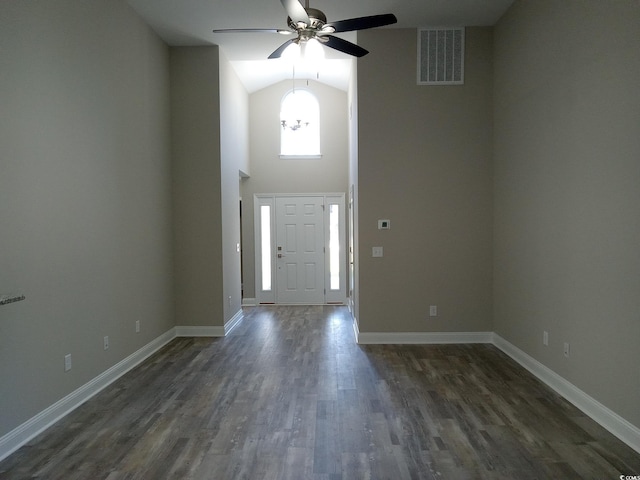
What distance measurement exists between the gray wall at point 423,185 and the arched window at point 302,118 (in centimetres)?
295

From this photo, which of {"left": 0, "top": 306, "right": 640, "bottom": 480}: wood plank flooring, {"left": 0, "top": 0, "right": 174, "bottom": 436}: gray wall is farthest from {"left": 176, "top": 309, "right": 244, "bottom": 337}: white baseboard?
{"left": 0, "top": 306, "right": 640, "bottom": 480}: wood plank flooring

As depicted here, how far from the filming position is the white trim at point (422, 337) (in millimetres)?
4965

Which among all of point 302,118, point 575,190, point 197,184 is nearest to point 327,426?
point 575,190

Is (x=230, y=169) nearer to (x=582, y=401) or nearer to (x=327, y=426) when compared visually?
(x=327, y=426)

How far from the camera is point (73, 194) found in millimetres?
3266

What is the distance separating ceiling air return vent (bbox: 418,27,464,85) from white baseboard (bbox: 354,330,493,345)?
2943mm

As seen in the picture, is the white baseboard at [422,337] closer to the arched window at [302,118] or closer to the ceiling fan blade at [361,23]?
the ceiling fan blade at [361,23]

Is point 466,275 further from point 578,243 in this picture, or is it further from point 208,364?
point 208,364

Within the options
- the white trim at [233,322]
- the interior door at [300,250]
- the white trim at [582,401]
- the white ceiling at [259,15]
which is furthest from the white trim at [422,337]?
the white ceiling at [259,15]

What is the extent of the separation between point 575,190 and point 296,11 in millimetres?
2434

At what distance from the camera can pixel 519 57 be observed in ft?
13.8

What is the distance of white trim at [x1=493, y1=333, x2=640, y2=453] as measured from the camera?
261 cm

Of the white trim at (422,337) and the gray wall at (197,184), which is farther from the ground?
the gray wall at (197,184)

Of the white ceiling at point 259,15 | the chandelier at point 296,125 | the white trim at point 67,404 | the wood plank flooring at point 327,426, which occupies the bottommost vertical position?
the wood plank flooring at point 327,426
